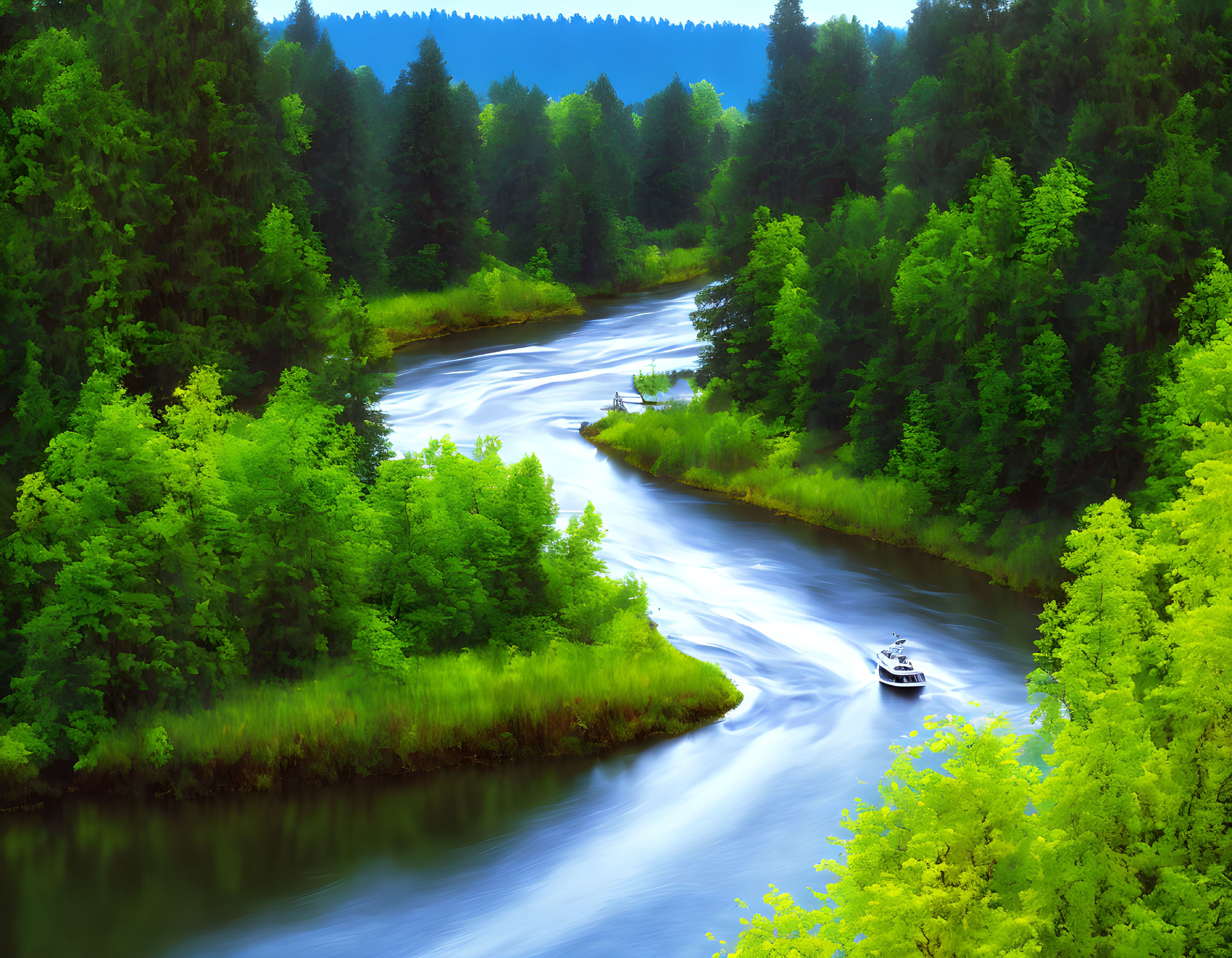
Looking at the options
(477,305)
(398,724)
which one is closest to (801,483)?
(398,724)

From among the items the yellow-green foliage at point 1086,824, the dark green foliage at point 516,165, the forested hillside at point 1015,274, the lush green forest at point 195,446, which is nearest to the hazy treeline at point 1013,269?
the forested hillside at point 1015,274

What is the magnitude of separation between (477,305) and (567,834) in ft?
230

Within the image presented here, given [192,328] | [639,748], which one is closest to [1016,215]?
[639,748]

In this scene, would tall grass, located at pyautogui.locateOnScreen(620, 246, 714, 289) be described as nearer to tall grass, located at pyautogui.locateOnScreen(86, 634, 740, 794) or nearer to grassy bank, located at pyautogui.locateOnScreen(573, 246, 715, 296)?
grassy bank, located at pyautogui.locateOnScreen(573, 246, 715, 296)

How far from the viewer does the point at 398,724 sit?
25.7 meters

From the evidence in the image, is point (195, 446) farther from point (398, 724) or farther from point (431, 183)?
point (431, 183)

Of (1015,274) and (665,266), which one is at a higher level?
(665,266)

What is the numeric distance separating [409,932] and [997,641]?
1951cm

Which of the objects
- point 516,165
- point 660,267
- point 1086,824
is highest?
point 516,165

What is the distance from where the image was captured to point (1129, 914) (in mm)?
12109

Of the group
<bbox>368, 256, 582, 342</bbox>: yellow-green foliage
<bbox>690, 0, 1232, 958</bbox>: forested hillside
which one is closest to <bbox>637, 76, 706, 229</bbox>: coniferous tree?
<bbox>368, 256, 582, 342</bbox>: yellow-green foliage

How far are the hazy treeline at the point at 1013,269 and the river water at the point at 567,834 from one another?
5.84 meters

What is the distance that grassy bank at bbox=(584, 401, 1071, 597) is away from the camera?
37.3 meters

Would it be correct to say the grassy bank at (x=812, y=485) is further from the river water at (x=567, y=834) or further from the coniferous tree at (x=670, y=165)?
the coniferous tree at (x=670, y=165)
